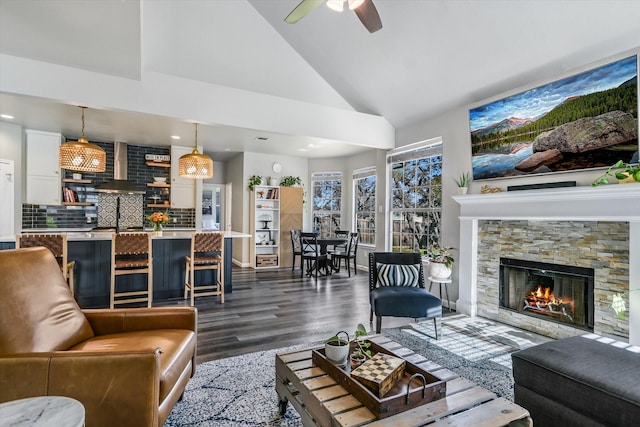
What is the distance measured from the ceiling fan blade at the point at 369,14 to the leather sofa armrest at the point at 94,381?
2.77 m

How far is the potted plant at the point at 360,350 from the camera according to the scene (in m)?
1.81

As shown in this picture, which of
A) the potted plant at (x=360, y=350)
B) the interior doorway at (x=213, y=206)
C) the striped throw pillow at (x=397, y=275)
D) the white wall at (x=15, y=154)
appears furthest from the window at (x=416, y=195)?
the white wall at (x=15, y=154)

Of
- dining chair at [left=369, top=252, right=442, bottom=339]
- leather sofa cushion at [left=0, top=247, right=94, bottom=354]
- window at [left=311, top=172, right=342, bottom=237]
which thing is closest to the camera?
leather sofa cushion at [left=0, top=247, right=94, bottom=354]

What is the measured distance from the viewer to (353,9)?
260 cm

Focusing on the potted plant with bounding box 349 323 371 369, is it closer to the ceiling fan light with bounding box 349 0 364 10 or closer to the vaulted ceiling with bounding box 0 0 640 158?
the ceiling fan light with bounding box 349 0 364 10

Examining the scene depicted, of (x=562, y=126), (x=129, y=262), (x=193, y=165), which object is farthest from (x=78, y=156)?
(x=562, y=126)

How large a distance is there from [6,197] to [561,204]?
7841 millimetres

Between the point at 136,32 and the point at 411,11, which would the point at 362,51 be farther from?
the point at 136,32

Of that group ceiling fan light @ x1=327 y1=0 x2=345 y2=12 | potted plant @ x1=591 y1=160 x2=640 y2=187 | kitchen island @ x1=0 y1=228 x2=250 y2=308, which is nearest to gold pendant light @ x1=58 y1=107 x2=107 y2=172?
kitchen island @ x1=0 y1=228 x2=250 y2=308

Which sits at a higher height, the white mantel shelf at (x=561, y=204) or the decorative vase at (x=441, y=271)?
the white mantel shelf at (x=561, y=204)

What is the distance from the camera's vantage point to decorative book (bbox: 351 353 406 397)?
149 centimetres

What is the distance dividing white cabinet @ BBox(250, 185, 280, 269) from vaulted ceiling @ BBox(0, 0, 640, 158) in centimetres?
176

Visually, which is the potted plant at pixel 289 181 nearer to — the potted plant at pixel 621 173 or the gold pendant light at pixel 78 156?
the gold pendant light at pixel 78 156

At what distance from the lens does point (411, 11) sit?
11.7 ft
